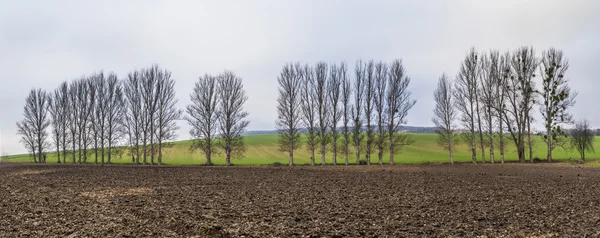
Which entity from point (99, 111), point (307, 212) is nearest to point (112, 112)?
point (99, 111)

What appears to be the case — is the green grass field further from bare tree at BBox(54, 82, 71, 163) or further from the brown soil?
the brown soil

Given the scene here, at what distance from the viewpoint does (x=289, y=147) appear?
53875mm

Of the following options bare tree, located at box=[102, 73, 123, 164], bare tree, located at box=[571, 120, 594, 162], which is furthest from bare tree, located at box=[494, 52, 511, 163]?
→ bare tree, located at box=[102, 73, 123, 164]

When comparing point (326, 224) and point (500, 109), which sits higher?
point (500, 109)

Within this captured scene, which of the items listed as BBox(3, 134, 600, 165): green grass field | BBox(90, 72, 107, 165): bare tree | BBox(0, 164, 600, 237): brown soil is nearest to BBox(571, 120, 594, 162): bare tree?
BBox(3, 134, 600, 165): green grass field

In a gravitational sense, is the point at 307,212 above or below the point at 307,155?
above

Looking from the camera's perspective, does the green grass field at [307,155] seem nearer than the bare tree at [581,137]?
No

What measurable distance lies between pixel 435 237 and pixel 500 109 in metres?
50.7

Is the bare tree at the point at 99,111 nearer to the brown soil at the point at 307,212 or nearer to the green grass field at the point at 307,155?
the green grass field at the point at 307,155

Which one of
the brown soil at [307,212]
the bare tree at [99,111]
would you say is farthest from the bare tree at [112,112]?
the brown soil at [307,212]

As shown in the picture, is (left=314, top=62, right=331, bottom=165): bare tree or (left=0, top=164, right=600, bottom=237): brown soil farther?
(left=314, top=62, right=331, bottom=165): bare tree

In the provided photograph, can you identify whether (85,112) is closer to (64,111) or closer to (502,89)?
(64,111)

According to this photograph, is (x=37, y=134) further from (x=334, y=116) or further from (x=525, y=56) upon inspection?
(x=525, y=56)

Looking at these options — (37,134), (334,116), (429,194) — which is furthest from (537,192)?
(37,134)
